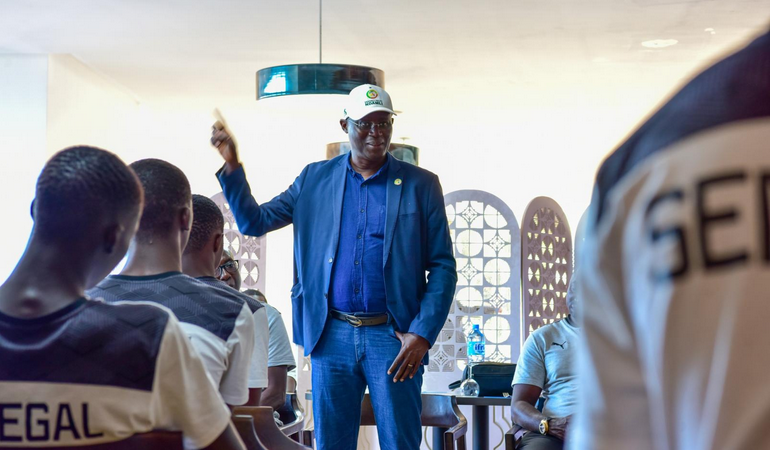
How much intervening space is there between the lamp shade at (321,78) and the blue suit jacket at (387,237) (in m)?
0.91

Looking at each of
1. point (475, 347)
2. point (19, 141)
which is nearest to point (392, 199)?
point (475, 347)

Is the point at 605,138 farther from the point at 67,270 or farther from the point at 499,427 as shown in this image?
the point at 67,270

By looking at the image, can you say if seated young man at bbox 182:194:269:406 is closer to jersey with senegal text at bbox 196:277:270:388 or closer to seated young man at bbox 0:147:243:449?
jersey with senegal text at bbox 196:277:270:388

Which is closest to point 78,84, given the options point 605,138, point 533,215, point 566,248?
point 533,215

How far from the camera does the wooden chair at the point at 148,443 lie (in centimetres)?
124

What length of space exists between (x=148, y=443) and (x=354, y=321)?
1.89 meters

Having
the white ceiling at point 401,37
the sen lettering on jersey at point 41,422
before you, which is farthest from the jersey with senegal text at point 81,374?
the white ceiling at point 401,37

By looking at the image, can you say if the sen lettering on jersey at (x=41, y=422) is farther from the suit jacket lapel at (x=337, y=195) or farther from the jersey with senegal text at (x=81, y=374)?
the suit jacket lapel at (x=337, y=195)

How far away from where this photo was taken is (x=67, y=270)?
1269 millimetres

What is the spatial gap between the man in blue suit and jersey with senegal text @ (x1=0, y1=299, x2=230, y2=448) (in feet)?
5.79

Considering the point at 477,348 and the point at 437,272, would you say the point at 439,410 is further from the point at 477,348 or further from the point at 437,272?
the point at 477,348

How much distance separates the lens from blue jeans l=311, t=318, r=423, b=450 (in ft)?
10.2

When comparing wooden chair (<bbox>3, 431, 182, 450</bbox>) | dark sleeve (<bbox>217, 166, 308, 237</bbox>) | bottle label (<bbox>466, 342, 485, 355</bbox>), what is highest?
dark sleeve (<bbox>217, 166, 308, 237</bbox>)

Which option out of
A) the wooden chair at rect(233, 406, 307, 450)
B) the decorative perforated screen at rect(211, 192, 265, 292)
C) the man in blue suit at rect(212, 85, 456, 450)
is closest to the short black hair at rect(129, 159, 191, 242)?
the wooden chair at rect(233, 406, 307, 450)
